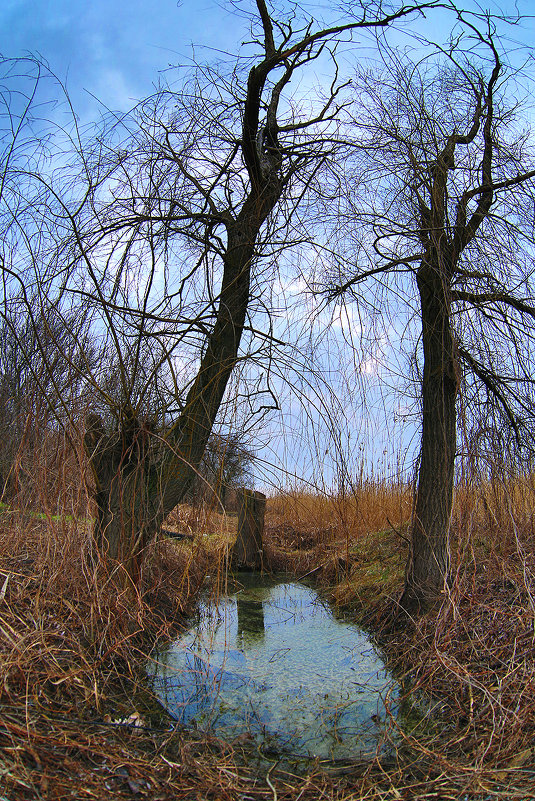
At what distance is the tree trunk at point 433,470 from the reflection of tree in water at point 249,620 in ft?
3.42

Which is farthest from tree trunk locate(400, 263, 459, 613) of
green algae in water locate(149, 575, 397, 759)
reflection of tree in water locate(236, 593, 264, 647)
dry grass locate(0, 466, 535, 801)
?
reflection of tree in water locate(236, 593, 264, 647)

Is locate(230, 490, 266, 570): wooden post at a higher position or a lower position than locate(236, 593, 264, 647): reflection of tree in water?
higher

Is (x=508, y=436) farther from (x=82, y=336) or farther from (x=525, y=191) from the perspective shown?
(x=82, y=336)

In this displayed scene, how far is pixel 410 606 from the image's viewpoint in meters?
3.65

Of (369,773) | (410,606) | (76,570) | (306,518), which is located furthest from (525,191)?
(306,518)

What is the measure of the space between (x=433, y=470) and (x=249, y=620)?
71.9 inches

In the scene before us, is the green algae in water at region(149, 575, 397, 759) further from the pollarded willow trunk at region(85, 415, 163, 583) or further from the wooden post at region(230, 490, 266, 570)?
the wooden post at region(230, 490, 266, 570)

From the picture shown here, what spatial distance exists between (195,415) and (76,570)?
44.4 inches

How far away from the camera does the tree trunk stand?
3596mm

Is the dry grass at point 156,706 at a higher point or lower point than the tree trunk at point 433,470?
lower

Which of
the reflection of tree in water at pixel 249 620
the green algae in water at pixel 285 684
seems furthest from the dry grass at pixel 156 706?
the reflection of tree in water at pixel 249 620

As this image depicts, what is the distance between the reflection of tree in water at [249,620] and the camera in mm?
3768

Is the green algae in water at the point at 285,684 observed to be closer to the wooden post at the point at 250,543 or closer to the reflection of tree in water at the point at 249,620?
the reflection of tree in water at the point at 249,620

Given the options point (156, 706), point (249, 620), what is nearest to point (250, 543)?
point (249, 620)
